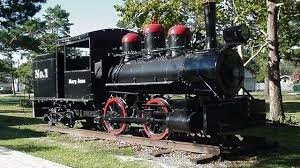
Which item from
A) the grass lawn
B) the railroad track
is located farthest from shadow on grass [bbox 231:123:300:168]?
the grass lawn

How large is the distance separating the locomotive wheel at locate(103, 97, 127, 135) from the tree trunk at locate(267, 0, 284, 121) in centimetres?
674

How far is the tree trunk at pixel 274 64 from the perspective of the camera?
58.0 feet

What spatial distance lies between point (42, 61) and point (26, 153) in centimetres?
700

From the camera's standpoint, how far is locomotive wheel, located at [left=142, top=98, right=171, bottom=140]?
39.3 feet

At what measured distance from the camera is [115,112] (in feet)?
45.2

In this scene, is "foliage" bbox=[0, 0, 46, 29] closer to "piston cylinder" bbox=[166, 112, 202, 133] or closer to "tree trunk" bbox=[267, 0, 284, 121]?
"tree trunk" bbox=[267, 0, 284, 121]

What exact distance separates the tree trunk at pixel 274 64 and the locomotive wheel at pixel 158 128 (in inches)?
265

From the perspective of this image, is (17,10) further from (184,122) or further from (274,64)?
(184,122)

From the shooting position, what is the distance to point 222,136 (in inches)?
456

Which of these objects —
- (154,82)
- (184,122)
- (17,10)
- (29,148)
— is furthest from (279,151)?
(17,10)

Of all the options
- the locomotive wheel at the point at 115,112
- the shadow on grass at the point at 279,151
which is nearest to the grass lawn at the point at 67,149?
the locomotive wheel at the point at 115,112

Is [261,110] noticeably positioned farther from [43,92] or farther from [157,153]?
[43,92]

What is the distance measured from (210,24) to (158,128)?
312 cm

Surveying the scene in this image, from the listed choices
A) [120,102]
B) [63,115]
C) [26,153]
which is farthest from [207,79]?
[63,115]
